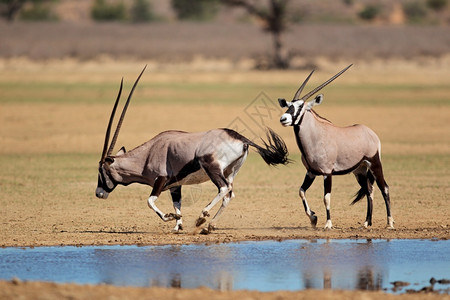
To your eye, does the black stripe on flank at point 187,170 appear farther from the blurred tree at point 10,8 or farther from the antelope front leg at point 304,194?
the blurred tree at point 10,8

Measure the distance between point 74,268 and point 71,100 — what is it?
2084cm

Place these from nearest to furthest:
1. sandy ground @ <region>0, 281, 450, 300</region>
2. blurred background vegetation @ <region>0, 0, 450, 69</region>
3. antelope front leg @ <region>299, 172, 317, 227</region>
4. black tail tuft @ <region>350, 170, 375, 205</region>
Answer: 1. sandy ground @ <region>0, 281, 450, 300</region>
2. antelope front leg @ <region>299, 172, 317, 227</region>
3. black tail tuft @ <region>350, 170, 375, 205</region>
4. blurred background vegetation @ <region>0, 0, 450, 69</region>

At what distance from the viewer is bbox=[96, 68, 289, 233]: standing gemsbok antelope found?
1087 cm

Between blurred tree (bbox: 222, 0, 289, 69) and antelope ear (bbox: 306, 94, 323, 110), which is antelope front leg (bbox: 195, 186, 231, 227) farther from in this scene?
blurred tree (bbox: 222, 0, 289, 69)

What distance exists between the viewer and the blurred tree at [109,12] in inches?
3046

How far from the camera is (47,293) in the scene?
7316 mm

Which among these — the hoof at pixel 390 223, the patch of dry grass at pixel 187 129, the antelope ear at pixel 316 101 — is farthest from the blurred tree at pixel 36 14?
the hoof at pixel 390 223

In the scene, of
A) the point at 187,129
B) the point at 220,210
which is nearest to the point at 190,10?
the point at 187,129

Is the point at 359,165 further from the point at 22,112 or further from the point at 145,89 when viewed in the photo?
the point at 145,89

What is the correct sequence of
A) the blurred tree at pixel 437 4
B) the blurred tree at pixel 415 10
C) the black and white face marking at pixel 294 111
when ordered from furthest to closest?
the blurred tree at pixel 437 4 < the blurred tree at pixel 415 10 < the black and white face marking at pixel 294 111

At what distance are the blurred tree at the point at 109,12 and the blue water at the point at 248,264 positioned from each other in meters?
68.4

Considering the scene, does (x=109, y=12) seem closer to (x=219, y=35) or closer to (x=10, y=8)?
(x=10, y=8)

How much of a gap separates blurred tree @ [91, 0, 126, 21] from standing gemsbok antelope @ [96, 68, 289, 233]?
6676cm

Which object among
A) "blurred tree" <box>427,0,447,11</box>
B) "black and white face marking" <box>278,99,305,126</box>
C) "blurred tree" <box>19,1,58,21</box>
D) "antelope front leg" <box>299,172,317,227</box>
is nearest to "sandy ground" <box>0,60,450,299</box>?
"antelope front leg" <box>299,172,317,227</box>
